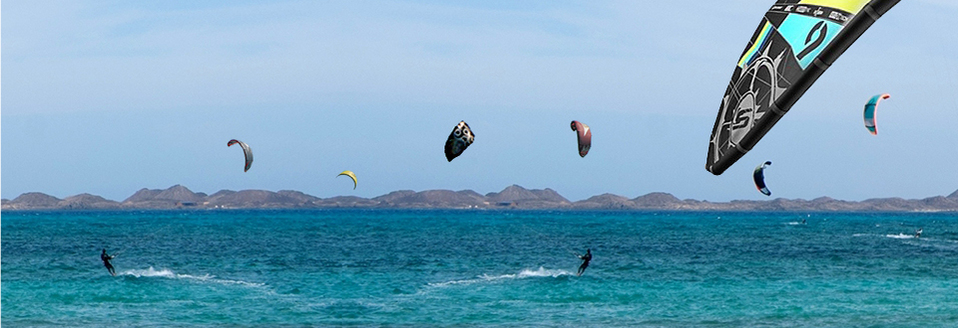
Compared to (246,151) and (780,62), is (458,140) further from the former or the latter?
(780,62)

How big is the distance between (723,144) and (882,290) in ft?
83.7

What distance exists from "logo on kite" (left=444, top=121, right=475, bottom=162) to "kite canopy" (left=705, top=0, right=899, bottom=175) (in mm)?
14329

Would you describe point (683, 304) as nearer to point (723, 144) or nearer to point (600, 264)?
point (600, 264)

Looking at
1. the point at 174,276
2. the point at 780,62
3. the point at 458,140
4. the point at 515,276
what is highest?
the point at 458,140

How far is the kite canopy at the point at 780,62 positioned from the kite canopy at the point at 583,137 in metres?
10.5

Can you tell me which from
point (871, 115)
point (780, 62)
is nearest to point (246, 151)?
point (871, 115)

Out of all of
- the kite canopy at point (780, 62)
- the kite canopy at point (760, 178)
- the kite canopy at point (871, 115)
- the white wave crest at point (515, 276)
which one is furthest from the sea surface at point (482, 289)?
the kite canopy at point (780, 62)

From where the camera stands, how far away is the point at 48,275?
35125 millimetres

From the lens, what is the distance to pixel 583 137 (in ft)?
59.7

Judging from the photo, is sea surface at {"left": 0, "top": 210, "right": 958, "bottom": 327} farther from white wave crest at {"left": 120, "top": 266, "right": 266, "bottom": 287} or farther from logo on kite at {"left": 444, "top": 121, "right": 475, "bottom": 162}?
logo on kite at {"left": 444, "top": 121, "right": 475, "bottom": 162}

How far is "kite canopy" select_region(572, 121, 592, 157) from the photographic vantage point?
17.3m

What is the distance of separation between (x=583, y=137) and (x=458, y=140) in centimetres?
409

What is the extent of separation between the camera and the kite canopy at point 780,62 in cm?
505

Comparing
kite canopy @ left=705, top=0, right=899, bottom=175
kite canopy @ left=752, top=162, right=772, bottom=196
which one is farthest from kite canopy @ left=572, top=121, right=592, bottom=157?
kite canopy @ left=705, top=0, right=899, bottom=175
